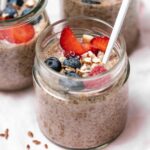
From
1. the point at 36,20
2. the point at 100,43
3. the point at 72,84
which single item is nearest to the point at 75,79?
the point at 72,84

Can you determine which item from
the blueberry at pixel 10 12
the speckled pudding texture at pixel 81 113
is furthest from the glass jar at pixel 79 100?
the blueberry at pixel 10 12

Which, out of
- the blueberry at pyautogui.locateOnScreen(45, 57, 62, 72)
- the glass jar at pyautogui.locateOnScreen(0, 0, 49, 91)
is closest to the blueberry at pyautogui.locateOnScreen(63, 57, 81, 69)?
the blueberry at pyautogui.locateOnScreen(45, 57, 62, 72)

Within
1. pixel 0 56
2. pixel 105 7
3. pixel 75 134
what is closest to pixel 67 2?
pixel 105 7

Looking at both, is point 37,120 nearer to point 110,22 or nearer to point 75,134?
point 75,134

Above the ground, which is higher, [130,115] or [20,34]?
[20,34]

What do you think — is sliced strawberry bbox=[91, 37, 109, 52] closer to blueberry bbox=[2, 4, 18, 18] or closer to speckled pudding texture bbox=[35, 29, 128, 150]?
speckled pudding texture bbox=[35, 29, 128, 150]

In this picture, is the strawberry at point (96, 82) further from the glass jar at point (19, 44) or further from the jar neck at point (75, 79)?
the glass jar at point (19, 44)

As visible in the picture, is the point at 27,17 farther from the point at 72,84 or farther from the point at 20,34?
the point at 72,84
